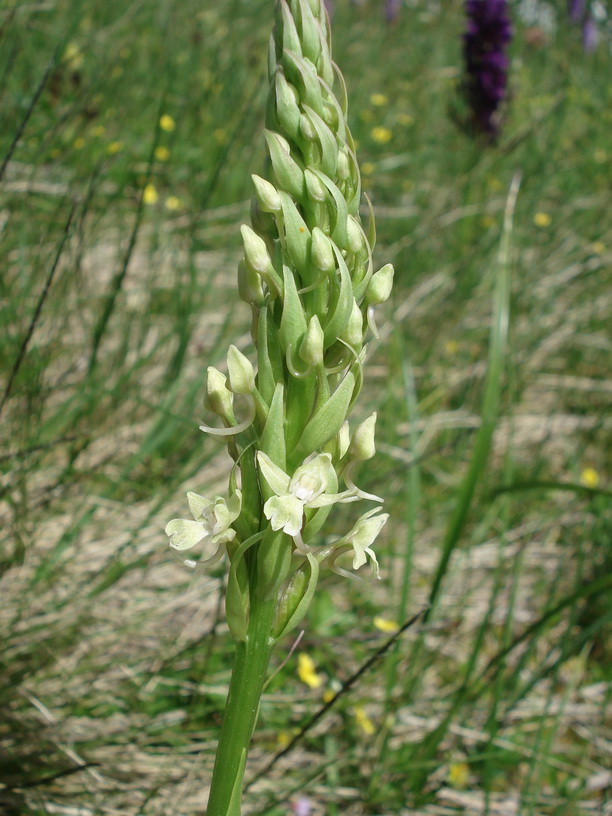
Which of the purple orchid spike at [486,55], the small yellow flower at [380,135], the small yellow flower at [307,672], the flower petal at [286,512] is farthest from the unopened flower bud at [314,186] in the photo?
the small yellow flower at [380,135]

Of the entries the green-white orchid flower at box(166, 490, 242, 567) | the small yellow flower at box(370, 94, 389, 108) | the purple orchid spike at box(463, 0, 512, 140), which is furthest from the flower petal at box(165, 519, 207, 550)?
the small yellow flower at box(370, 94, 389, 108)

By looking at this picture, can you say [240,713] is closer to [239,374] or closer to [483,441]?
[239,374]

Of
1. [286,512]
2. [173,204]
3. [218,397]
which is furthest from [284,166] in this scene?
[173,204]

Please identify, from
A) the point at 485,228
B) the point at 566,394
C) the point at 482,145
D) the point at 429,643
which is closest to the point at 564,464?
the point at 566,394

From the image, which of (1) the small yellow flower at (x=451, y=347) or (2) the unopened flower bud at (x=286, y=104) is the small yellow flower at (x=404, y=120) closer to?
(1) the small yellow flower at (x=451, y=347)

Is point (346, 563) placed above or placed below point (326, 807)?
above

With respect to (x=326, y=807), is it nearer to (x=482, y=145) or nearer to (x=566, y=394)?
(x=566, y=394)
